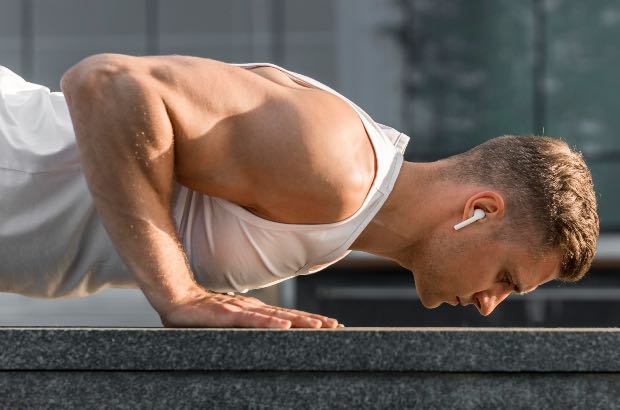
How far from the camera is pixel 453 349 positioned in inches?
98.3

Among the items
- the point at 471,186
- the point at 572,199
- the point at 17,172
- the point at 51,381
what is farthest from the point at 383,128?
the point at 51,381

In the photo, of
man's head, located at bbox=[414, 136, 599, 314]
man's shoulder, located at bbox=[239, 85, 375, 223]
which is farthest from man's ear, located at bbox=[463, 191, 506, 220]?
man's shoulder, located at bbox=[239, 85, 375, 223]

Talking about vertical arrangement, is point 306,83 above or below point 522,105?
above

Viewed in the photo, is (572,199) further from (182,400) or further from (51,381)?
(51,381)

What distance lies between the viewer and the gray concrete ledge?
250 cm

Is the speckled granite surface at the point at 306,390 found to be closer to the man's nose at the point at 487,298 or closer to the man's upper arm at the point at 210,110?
the man's upper arm at the point at 210,110

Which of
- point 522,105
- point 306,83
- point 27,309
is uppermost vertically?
point 306,83

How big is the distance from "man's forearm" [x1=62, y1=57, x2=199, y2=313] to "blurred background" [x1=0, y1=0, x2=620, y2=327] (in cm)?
898

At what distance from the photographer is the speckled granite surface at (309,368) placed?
2502 mm

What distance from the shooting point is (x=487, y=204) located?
3.37 metres

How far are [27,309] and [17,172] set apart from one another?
8.85 m

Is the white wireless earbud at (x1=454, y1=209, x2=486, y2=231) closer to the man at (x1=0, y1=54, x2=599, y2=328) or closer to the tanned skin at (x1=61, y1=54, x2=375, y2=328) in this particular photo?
the man at (x1=0, y1=54, x2=599, y2=328)

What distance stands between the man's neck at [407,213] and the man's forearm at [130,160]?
0.66 meters

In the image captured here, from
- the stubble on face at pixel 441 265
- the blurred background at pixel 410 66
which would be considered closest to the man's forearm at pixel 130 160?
the stubble on face at pixel 441 265
